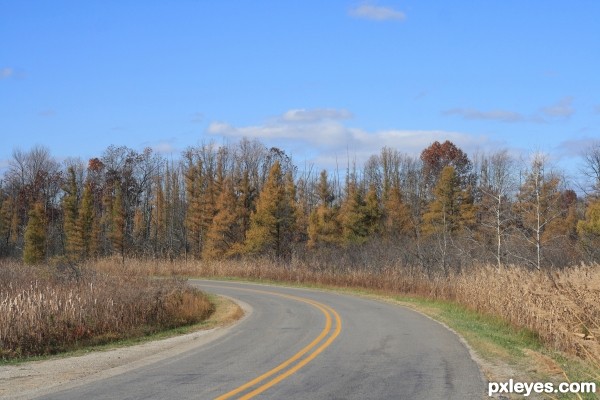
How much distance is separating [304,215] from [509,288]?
57732mm

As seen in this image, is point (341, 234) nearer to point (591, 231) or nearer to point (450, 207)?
point (450, 207)

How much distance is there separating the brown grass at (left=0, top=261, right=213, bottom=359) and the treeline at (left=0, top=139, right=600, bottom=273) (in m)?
6.25

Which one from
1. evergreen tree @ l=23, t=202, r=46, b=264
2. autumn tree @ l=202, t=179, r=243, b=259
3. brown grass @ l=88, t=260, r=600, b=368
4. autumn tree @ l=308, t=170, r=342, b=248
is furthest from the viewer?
autumn tree @ l=308, t=170, r=342, b=248

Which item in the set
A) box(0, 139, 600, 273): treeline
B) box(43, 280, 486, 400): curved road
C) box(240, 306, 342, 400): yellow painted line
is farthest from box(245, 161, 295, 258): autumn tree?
box(240, 306, 342, 400): yellow painted line

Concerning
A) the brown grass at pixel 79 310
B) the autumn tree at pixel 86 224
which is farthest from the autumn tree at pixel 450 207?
the brown grass at pixel 79 310

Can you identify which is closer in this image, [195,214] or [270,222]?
[270,222]

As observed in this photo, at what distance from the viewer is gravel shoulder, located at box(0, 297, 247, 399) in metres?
9.86

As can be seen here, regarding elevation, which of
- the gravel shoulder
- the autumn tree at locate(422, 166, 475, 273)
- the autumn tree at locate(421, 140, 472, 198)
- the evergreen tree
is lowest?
the gravel shoulder

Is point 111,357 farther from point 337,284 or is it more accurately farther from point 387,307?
point 337,284

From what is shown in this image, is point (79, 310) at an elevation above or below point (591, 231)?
below

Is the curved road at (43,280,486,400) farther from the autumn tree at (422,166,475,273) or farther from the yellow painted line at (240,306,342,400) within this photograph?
the autumn tree at (422,166,475,273)

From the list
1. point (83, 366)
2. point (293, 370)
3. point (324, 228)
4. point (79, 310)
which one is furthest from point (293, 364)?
point (324, 228)

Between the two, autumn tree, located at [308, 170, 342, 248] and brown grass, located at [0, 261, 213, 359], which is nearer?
brown grass, located at [0, 261, 213, 359]

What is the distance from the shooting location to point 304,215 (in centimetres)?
7712
